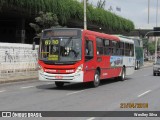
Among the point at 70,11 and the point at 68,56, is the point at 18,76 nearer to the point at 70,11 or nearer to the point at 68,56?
the point at 68,56

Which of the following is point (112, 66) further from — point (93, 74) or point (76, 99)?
point (76, 99)

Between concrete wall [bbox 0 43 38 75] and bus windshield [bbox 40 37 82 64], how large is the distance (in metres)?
6.57

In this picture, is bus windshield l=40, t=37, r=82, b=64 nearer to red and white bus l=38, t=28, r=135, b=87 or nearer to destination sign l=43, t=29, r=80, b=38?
red and white bus l=38, t=28, r=135, b=87

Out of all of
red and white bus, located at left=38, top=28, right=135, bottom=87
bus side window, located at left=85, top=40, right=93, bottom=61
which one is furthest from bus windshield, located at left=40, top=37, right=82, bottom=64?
bus side window, located at left=85, top=40, right=93, bottom=61

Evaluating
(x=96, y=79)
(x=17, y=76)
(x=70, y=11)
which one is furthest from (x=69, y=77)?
(x=70, y=11)

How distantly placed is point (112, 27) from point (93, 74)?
45.4 metres

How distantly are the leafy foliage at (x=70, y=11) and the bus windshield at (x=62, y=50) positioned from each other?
15.5 metres

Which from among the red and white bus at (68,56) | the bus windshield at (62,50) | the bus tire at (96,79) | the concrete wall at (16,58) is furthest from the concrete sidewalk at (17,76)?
the bus tire at (96,79)

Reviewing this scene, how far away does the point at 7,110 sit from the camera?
12641 millimetres

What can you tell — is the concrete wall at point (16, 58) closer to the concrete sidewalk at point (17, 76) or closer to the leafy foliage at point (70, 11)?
the concrete sidewalk at point (17, 76)

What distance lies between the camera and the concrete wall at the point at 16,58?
94.8ft

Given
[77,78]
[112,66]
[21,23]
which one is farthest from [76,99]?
[21,23]

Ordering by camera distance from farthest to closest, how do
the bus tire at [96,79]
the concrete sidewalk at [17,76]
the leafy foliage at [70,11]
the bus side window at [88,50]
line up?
the leafy foliage at [70,11], the concrete sidewalk at [17,76], the bus tire at [96,79], the bus side window at [88,50]

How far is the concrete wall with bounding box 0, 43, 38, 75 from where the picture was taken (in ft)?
94.8
